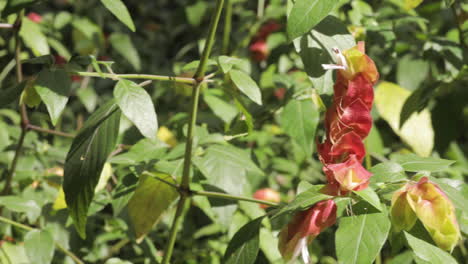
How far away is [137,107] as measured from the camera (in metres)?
0.76

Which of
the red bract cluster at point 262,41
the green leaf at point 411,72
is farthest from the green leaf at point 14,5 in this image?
the red bract cluster at point 262,41

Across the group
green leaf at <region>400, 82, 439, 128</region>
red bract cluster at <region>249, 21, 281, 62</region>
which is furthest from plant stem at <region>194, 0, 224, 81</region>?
red bract cluster at <region>249, 21, 281, 62</region>

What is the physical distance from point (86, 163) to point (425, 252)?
0.48 metres

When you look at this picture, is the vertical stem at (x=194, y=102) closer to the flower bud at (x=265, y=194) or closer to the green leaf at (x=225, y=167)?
the green leaf at (x=225, y=167)

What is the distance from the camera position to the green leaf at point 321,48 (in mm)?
882

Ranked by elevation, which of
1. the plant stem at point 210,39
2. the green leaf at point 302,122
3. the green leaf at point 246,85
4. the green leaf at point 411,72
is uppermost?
the plant stem at point 210,39

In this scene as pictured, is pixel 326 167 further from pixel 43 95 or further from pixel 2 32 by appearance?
pixel 2 32

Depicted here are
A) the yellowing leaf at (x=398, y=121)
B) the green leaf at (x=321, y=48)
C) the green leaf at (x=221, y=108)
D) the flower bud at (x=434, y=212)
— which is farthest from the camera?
the yellowing leaf at (x=398, y=121)

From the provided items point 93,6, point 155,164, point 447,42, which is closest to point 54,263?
point 155,164

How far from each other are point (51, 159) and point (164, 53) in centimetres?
182

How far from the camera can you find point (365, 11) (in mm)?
1354

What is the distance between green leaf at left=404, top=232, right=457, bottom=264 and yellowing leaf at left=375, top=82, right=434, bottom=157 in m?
0.84

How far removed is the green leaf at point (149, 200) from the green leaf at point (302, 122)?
0.26m

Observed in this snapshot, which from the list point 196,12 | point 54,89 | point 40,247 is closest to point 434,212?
point 54,89
